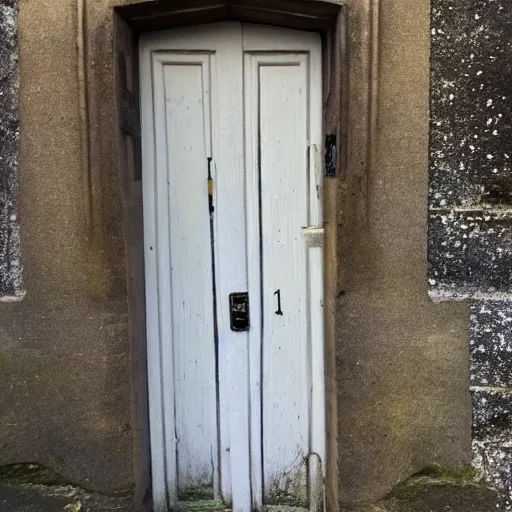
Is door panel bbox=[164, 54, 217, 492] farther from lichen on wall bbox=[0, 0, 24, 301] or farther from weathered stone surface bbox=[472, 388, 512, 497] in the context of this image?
weathered stone surface bbox=[472, 388, 512, 497]

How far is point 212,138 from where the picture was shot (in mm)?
2586

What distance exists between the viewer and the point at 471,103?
92.8 inches

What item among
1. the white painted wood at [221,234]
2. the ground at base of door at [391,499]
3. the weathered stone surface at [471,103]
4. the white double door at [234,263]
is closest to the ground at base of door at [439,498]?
the ground at base of door at [391,499]

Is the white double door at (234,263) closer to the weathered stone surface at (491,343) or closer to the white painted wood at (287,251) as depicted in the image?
the white painted wood at (287,251)

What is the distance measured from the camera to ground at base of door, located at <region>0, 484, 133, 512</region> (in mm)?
2439

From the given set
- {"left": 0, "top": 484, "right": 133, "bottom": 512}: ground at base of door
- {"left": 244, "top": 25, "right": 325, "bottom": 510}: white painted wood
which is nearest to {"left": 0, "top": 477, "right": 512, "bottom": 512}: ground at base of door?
{"left": 0, "top": 484, "right": 133, "bottom": 512}: ground at base of door

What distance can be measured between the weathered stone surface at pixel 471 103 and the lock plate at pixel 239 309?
0.97 metres

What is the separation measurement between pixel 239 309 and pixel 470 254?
106 cm

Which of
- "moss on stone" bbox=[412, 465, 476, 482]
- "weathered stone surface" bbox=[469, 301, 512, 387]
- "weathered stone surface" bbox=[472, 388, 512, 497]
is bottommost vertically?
"moss on stone" bbox=[412, 465, 476, 482]

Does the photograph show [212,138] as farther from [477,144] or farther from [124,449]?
[124,449]

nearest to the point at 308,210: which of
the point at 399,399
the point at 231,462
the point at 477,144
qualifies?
the point at 477,144

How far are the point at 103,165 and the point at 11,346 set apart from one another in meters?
0.88

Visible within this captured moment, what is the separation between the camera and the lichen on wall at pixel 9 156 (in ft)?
7.72

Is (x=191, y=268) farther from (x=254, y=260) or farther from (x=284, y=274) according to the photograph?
(x=284, y=274)
